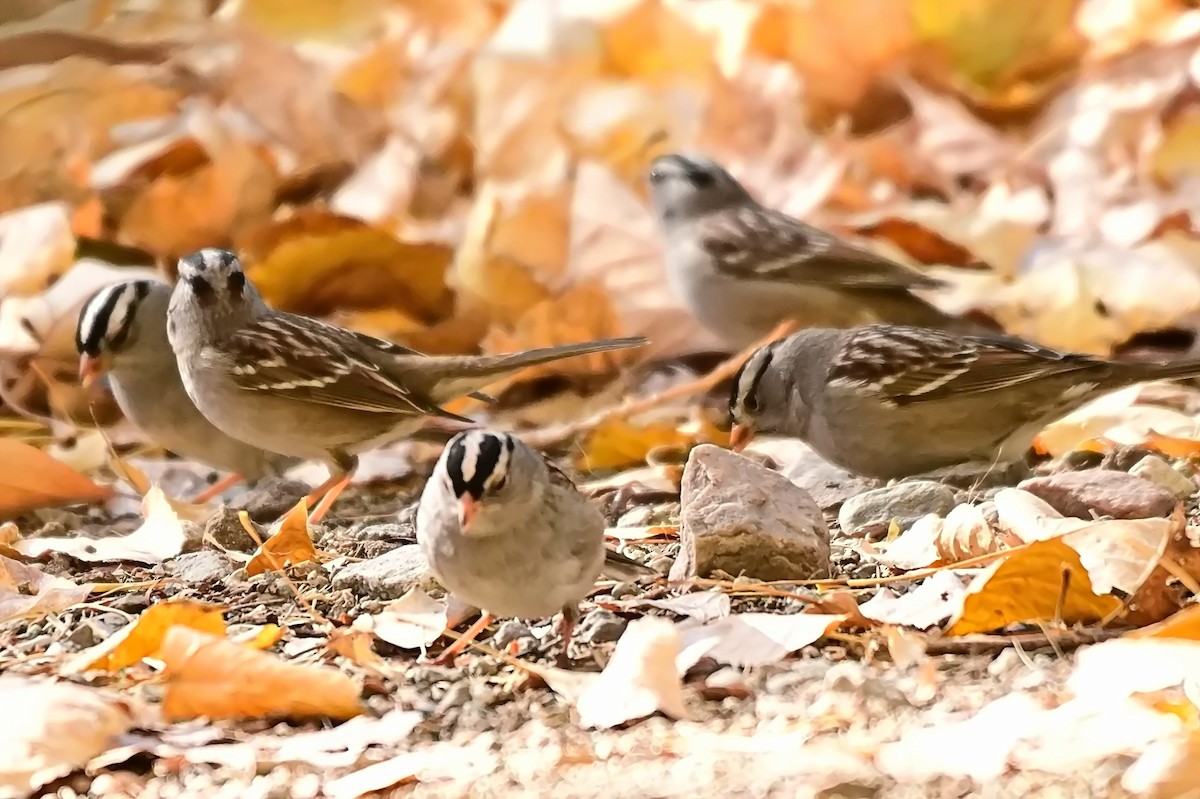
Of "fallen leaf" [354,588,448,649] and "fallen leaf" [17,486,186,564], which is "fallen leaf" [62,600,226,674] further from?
"fallen leaf" [17,486,186,564]

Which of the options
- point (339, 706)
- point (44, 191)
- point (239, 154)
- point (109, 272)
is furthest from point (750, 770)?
point (44, 191)

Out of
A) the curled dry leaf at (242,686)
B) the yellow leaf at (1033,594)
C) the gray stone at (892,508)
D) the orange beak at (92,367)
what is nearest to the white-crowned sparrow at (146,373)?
the orange beak at (92,367)

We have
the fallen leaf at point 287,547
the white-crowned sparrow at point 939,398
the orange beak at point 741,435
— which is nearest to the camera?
the fallen leaf at point 287,547

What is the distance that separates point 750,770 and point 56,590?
0.98 metres

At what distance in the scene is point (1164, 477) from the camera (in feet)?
6.28

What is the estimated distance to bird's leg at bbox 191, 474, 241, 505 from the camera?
8.52 feet

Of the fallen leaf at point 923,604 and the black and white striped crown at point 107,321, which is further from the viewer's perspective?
the black and white striped crown at point 107,321

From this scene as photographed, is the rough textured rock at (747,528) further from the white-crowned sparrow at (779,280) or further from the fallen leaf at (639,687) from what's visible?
the white-crowned sparrow at (779,280)

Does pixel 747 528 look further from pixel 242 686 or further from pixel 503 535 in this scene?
pixel 242 686

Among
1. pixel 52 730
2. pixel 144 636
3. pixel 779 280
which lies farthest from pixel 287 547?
pixel 779 280

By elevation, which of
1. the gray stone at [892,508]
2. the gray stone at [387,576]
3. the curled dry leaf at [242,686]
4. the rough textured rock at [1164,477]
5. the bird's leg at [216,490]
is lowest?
the bird's leg at [216,490]

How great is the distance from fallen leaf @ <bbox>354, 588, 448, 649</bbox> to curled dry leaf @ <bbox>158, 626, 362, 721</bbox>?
0.21m

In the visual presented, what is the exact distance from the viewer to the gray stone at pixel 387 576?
1.72 meters

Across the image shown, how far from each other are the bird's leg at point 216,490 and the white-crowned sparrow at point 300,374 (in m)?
0.21
